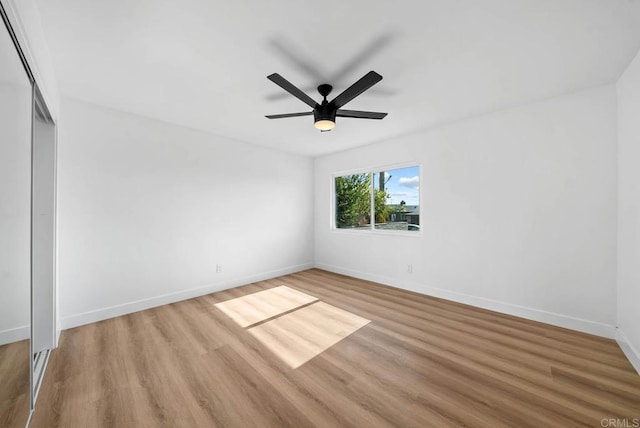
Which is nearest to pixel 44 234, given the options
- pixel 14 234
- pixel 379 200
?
pixel 14 234

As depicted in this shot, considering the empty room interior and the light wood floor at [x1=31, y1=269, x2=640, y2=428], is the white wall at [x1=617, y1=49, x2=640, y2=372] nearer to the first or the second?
the empty room interior

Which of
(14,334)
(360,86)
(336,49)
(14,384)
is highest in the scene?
(336,49)

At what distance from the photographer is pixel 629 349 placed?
6.91ft

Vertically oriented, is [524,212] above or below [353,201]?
below

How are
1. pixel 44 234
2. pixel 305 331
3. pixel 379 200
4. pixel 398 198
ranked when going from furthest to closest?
1. pixel 379 200
2. pixel 398 198
3. pixel 305 331
4. pixel 44 234

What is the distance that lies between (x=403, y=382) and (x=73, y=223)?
142 inches

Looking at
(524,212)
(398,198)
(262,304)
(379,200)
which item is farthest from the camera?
(379,200)

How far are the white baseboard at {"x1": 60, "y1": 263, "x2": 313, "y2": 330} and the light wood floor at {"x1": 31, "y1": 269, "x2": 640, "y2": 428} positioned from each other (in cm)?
14

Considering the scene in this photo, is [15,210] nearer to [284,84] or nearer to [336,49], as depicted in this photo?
[284,84]

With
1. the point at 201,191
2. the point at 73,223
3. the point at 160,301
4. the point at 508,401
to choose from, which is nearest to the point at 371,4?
the point at 508,401

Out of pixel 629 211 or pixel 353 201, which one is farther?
pixel 353 201

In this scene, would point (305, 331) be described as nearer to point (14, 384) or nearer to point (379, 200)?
point (14, 384)

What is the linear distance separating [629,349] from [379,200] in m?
3.19

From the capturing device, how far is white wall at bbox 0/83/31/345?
114 cm
